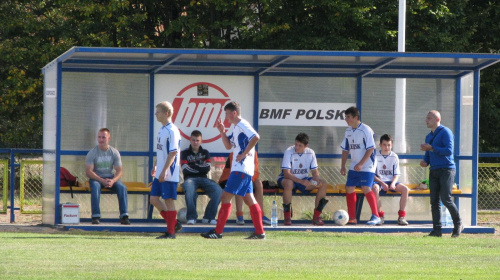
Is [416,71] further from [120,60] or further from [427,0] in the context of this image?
[427,0]

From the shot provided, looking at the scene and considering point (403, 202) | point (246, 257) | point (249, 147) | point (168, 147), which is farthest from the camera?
point (403, 202)

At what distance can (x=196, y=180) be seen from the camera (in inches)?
576

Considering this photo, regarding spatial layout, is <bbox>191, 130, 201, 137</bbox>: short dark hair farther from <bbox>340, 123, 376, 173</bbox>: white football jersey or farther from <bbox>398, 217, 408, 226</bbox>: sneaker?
<bbox>398, 217, 408, 226</bbox>: sneaker

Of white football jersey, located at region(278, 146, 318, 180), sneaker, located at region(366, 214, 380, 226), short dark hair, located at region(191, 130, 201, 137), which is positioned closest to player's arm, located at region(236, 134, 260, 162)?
short dark hair, located at region(191, 130, 201, 137)

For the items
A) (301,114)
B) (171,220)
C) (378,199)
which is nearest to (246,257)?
(171,220)

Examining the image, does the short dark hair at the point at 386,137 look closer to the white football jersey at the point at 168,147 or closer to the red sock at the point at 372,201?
the red sock at the point at 372,201

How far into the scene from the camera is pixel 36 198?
18.7 m

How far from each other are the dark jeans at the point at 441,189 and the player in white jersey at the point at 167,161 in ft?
11.7

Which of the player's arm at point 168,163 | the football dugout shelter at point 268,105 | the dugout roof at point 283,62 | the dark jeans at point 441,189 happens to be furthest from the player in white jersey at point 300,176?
the player's arm at point 168,163

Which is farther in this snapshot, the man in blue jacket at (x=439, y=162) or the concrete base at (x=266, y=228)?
the concrete base at (x=266, y=228)

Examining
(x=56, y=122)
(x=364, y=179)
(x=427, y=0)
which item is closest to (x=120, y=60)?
(x=56, y=122)

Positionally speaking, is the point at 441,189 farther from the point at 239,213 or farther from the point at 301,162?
the point at 239,213

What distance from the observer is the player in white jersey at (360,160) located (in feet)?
47.7

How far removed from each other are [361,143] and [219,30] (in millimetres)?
10714
